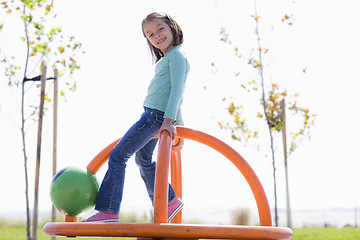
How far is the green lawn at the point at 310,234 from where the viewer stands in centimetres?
628

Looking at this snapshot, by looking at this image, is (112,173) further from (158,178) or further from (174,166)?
(174,166)

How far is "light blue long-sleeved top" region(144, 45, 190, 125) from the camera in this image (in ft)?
8.95

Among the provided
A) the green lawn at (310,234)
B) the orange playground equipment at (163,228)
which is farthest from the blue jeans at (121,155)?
the green lawn at (310,234)

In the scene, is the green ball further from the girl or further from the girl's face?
the girl's face

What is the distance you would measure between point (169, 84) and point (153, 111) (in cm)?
21

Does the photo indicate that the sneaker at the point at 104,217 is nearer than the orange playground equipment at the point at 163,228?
No

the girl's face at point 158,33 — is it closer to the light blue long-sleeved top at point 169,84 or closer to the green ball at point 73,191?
the light blue long-sleeved top at point 169,84

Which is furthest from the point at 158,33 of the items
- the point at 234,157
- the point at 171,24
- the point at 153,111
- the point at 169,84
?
the point at 234,157

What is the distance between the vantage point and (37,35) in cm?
555

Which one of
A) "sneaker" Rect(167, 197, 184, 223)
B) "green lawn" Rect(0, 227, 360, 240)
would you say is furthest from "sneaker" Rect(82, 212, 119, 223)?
"green lawn" Rect(0, 227, 360, 240)

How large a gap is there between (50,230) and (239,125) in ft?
12.4

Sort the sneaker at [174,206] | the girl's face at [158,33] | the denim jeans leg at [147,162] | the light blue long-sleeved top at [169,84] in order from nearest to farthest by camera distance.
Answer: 1. the light blue long-sleeved top at [169,84]
2. the girl's face at [158,33]
3. the sneaker at [174,206]
4. the denim jeans leg at [147,162]

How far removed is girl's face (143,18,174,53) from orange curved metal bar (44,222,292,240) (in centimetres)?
118

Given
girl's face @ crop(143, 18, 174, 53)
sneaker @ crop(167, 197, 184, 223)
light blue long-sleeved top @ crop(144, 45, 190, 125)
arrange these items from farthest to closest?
1. sneaker @ crop(167, 197, 184, 223)
2. girl's face @ crop(143, 18, 174, 53)
3. light blue long-sleeved top @ crop(144, 45, 190, 125)
